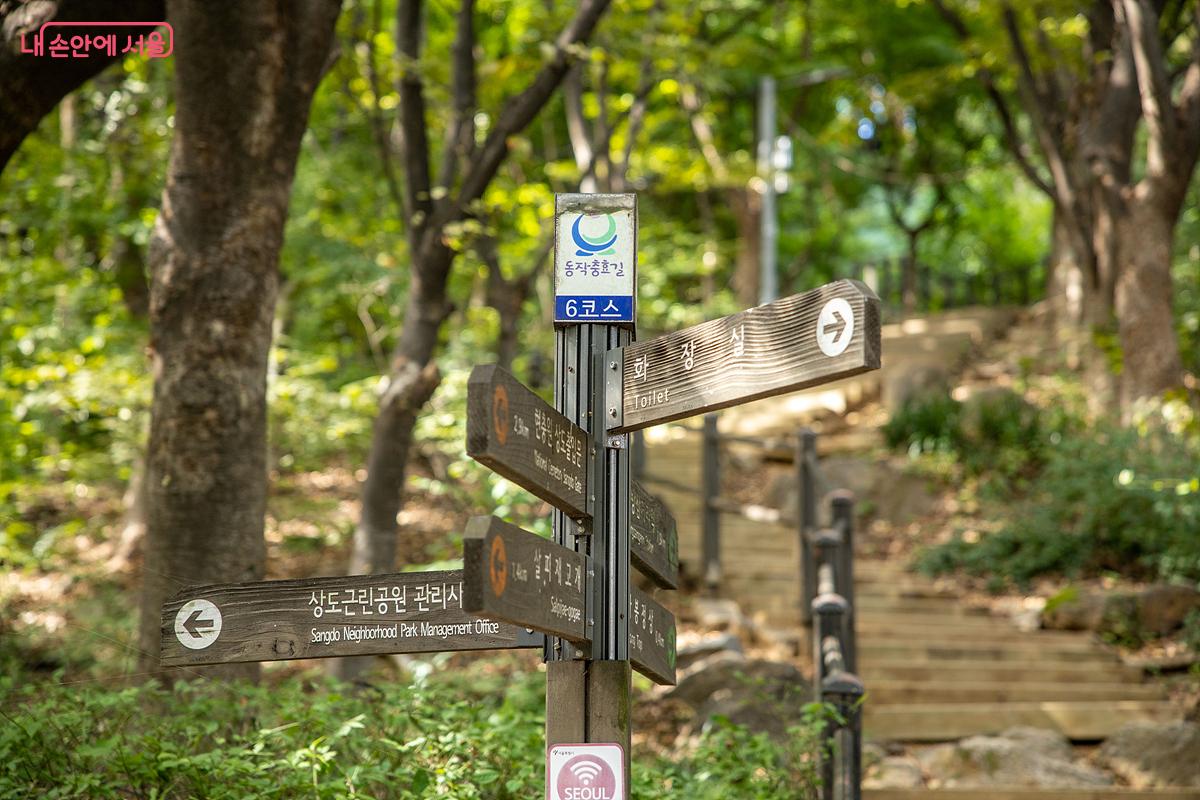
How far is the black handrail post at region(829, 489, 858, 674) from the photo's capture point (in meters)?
6.73

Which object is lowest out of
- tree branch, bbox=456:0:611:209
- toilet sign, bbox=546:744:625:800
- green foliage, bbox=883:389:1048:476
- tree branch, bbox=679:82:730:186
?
toilet sign, bbox=546:744:625:800

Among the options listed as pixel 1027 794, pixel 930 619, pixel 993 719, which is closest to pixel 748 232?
pixel 930 619

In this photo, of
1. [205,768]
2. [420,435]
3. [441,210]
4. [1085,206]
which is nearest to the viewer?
[205,768]

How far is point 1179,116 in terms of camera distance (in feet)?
34.2

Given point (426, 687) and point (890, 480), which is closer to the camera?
point (426, 687)

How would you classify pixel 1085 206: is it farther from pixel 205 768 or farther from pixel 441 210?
pixel 205 768

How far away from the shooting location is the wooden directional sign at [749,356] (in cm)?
229

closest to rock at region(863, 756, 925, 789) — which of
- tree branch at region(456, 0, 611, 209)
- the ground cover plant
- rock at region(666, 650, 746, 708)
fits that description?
rock at region(666, 650, 746, 708)

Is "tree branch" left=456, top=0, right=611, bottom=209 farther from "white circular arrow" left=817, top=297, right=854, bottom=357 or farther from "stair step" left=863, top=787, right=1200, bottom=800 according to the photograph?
"white circular arrow" left=817, top=297, right=854, bottom=357

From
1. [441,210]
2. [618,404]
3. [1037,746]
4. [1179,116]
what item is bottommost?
[1037,746]

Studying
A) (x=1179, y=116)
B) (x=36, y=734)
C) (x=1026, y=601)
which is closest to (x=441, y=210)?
(x=36, y=734)

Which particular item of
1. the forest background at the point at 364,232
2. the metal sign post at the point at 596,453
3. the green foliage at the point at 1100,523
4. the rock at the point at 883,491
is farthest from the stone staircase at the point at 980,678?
the metal sign post at the point at 596,453

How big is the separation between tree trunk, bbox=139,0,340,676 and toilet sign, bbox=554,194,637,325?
230 centimetres

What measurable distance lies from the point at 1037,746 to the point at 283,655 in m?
5.45
